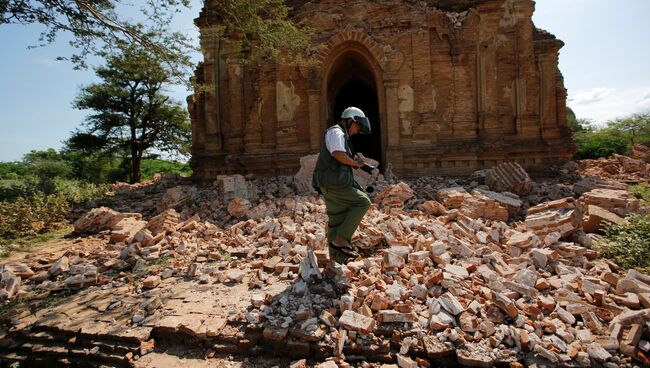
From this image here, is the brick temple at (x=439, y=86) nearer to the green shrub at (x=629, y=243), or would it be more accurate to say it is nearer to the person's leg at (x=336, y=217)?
the green shrub at (x=629, y=243)

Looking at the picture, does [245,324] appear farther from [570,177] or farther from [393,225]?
[570,177]

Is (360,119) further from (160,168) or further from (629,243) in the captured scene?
(160,168)

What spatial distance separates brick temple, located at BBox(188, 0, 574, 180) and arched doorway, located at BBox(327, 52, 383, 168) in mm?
873

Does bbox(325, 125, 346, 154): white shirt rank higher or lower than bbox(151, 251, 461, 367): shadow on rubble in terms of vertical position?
higher

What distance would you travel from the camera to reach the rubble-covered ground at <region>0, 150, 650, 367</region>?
2.90m

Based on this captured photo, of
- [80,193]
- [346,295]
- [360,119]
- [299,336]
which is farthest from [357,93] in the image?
[299,336]

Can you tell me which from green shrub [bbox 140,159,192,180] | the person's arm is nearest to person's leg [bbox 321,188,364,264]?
the person's arm

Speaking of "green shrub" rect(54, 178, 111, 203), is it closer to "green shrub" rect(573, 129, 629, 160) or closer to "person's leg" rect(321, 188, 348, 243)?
"person's leg" rect(321, 188, 348, 243)

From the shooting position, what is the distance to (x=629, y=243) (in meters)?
4.29

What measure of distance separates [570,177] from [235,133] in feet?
30.9

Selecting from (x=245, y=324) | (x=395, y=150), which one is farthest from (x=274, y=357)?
(x=395, y=150)

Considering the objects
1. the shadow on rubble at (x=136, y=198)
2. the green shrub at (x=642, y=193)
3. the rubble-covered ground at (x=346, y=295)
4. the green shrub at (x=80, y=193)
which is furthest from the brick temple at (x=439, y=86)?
the green shrub at (x=80, y=193)

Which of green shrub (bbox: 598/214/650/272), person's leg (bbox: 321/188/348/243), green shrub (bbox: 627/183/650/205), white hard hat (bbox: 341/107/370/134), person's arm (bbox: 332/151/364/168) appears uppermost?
white hard hat (bbox: 341/107/370/134)

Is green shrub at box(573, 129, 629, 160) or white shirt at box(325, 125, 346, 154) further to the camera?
green shrub at box(573, 129, 629, 160)
